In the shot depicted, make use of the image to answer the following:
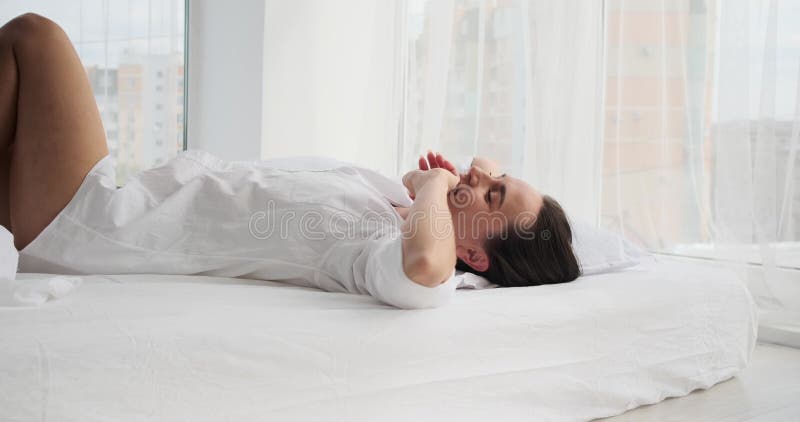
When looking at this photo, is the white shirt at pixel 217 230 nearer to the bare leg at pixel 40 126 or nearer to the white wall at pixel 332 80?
the bare leg at pixel 40 126

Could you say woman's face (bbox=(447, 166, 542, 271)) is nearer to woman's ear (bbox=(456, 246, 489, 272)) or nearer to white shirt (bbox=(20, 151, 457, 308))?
woman's ear (bbox=(456, 246, 489, 272))

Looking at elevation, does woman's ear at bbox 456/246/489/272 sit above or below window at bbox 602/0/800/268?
below

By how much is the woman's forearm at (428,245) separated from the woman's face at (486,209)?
265mm

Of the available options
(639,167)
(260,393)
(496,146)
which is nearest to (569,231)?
(260,393)

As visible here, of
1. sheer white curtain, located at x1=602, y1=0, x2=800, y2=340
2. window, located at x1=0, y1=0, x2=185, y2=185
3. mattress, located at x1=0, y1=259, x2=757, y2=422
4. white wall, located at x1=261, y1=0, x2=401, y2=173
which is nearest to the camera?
mattress, located at x1=0, y1=259, x2=757, y2=422

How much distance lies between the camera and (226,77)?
14.3 feet

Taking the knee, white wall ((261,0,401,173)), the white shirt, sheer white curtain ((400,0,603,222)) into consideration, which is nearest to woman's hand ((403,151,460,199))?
the white shirt

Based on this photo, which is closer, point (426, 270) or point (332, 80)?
point (426, 270)

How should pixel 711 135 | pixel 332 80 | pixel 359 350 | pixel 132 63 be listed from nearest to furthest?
pixel 359 350 → pixel 711 135 → pixel 332 80 → pixel 132 63

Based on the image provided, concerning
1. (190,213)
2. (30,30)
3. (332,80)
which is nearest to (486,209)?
(190,213)

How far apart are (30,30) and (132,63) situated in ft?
9.60

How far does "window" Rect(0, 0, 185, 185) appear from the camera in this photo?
14.6 ft

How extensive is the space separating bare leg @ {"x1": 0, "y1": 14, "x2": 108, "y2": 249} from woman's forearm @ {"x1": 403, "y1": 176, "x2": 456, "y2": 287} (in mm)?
825

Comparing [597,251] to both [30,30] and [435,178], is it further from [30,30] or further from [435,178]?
[30,30]
